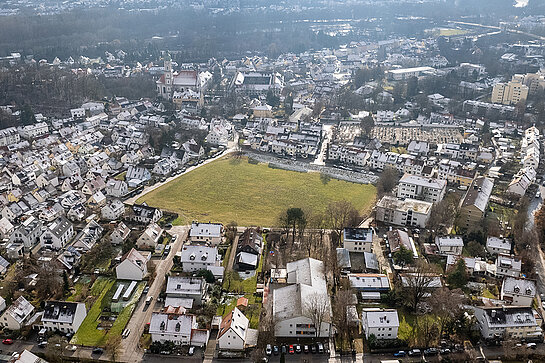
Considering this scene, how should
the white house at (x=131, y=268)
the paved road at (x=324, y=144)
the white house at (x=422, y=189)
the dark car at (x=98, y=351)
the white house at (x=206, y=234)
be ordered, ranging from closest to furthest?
the dark car at (x=98, y=351) < the white house at (x=131, y=268) < the white house at (x=206, y=234) < the white house at (x=422, y=189) < the paved road at (x=324, y=144)

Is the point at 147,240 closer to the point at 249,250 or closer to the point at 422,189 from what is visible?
the point at 249,250

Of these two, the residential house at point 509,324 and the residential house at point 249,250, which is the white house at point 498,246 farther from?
the residential house at point 249,250

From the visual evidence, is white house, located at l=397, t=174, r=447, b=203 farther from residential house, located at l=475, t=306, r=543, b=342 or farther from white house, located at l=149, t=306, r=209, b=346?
white house, located at l=149, t=306, r=209, b=346

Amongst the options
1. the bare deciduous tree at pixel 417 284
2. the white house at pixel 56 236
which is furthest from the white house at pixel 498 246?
the white house at pixel 56 236

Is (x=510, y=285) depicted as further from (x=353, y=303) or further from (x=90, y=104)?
(x=90, y=104)

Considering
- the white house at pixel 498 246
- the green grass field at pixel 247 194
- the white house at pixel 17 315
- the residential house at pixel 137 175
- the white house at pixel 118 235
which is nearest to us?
the white house at pixel 17 315

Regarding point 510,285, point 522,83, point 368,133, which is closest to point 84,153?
point 368,133

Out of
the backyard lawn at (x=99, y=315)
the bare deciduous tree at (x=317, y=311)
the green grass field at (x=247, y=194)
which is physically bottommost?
the green grass field at (x=247, y=194)
